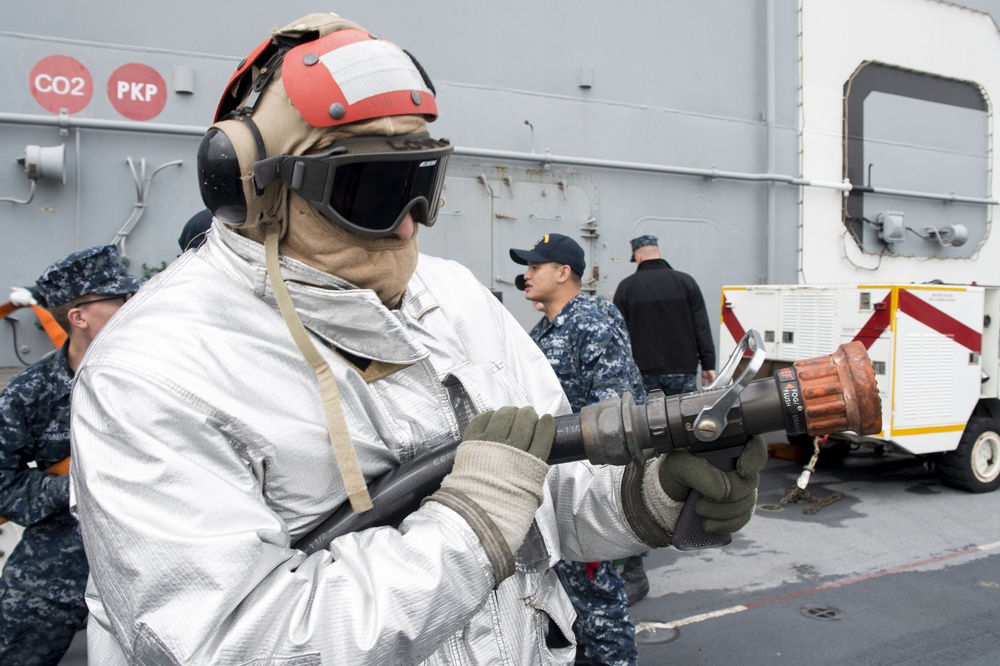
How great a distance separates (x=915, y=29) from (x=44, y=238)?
9.08m

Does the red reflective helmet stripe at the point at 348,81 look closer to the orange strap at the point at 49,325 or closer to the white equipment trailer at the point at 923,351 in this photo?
the orange strap at the point at 49,325

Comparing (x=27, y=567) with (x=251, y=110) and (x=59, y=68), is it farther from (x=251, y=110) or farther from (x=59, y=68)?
(x=59, y=68)

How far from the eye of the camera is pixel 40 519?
7.98ft

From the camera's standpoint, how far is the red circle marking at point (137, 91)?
17.1ft

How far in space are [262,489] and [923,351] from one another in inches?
226

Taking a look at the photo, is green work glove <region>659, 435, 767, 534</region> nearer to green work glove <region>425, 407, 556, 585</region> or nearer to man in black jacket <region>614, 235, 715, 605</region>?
green work glove <region>425, 407, 556, 585</region>

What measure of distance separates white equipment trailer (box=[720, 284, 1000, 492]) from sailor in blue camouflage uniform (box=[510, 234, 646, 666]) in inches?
109

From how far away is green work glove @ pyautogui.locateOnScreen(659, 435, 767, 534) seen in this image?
4.42 ft

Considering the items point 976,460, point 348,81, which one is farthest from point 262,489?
point 976,460

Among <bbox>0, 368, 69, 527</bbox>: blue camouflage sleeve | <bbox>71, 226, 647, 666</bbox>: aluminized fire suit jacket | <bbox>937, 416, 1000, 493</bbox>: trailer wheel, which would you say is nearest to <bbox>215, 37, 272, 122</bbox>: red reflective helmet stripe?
<bbox>71, 226, 647, 666</bbox>: aluminized fire suit jacket

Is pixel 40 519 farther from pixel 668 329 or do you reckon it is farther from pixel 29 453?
pixel 668 329

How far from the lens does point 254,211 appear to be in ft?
4.12

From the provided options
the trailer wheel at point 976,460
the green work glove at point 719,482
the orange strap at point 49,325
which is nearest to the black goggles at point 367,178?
the green work glove at point 719,482

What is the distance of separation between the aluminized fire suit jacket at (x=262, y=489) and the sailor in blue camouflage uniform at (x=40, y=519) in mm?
1397
